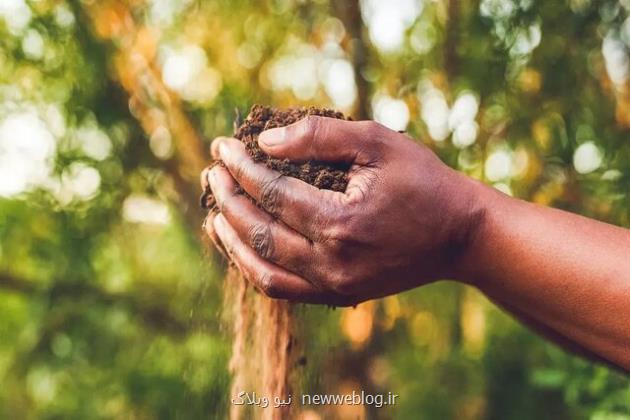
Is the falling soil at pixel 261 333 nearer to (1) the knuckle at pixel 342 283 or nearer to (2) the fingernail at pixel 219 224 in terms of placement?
(2) the fingernail at pixel 219 224

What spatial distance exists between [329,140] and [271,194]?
4.8 inches

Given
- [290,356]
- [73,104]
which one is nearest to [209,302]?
[73,104]

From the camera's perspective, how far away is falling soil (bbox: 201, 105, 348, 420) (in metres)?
1.31

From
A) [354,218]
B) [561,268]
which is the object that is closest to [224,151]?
[354,218]

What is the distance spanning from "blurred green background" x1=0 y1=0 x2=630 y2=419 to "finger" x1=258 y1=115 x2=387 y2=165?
1576 mm

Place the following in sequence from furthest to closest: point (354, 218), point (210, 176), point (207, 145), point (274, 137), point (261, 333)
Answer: point (207, 145) < point (261, 333) < point (210, 176) < point (274, 137) < point (354, 218)

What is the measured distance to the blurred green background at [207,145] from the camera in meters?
2.83

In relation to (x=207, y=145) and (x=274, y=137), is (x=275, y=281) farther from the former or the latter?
(x=207, y=145)

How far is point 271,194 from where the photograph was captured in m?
1.09

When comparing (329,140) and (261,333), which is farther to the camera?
(261,333)

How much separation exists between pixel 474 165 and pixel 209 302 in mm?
1386

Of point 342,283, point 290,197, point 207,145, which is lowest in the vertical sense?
point 342,283

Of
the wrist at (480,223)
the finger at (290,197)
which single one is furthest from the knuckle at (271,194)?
the wrist at (480,223)

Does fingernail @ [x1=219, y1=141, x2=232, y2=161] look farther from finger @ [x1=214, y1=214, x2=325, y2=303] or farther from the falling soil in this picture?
finger @ [x1=214, y1=214, x2=325, y2=303]
